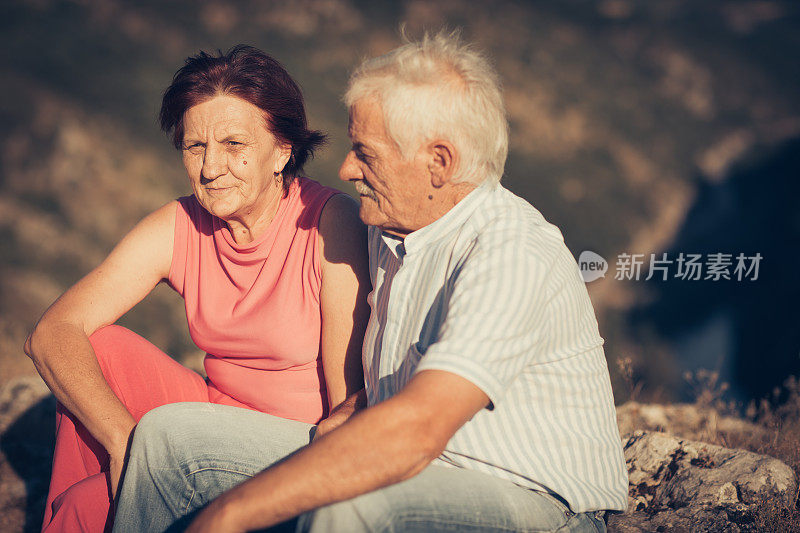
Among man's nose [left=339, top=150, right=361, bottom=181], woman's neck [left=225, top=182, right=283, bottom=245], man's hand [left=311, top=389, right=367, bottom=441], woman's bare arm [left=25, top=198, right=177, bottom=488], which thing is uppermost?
woman's neck [left=225, top=182, right=283, bottom=245]

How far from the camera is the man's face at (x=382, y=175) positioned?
1.84 m

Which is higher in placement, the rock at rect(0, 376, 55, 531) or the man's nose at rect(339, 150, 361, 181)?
the man's nose at rect(339, 150, 361, 181)

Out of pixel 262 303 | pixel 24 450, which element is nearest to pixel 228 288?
pixel 262 303

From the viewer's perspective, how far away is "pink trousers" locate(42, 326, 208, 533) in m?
2.49

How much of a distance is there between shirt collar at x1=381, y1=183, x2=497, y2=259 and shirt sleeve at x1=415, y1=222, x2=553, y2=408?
188 millimetres

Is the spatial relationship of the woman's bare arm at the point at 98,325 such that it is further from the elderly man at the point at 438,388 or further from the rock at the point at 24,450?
the rock at the point at 24,450

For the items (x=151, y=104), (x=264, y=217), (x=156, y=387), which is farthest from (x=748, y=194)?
(x=151, y=104)

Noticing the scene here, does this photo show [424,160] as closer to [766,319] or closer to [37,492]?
[37,492]

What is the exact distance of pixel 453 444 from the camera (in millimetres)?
1716

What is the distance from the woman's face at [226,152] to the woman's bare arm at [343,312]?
0.38 m

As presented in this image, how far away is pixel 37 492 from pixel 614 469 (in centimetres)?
305

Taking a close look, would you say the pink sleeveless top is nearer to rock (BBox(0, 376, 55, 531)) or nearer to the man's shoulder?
the man's shoulder

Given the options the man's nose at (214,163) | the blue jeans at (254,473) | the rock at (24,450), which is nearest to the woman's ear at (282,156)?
the man's nose at (214,163)

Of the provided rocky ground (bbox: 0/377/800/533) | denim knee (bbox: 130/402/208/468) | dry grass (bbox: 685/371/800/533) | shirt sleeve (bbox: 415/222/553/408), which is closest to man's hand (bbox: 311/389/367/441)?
denim knee (bbox: 130/402/208/468)
